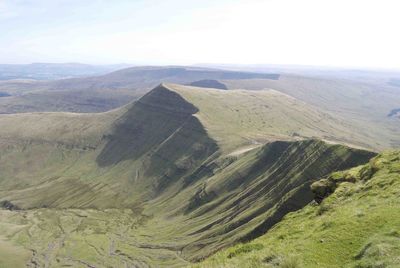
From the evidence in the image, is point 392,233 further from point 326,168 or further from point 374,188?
point 326,168

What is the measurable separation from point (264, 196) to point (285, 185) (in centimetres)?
1610

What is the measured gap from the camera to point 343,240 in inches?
1224

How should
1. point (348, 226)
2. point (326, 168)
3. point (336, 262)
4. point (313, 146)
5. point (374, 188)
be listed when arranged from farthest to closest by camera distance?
point (313, 146), point (326, 168), point (374, 188), point (348, 226), point (336, 262)

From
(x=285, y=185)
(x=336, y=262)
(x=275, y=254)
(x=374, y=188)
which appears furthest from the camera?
(x=285, y=185)

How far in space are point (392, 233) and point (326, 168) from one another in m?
143

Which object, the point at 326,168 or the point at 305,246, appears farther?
the point at 326,168

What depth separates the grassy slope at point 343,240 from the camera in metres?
28.1

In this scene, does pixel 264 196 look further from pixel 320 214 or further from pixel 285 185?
pixel 320 214

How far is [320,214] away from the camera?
4491 centimetres

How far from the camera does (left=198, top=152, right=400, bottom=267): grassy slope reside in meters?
28.1

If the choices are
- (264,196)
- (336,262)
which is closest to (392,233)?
(336,262)

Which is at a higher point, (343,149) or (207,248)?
(343,149)

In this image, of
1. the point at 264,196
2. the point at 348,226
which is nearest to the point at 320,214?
the point at 348,226

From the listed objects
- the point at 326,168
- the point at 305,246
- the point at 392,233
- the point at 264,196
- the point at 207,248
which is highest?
the point at 392,233
